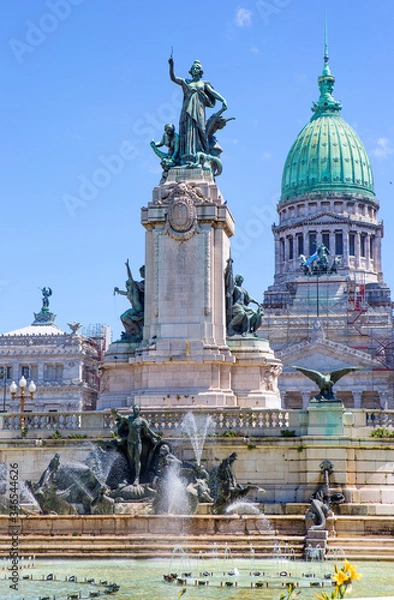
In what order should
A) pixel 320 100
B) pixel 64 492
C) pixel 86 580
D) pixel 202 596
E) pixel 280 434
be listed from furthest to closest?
pixel 320 100
pixel 280 434
pixel 64 492
pixel 86 580
pixel 202 596

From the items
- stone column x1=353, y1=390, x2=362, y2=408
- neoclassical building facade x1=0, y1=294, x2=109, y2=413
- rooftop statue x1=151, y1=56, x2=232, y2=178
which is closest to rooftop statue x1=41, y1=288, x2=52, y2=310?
neoclassical building facade x1=0, y1=294, x2=109, y2=413

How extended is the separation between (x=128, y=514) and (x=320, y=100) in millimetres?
130859

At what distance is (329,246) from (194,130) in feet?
335

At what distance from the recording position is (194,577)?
25.4 meters

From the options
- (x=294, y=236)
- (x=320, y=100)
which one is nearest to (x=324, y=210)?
(x=294, y=236)

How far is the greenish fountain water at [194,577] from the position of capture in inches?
898

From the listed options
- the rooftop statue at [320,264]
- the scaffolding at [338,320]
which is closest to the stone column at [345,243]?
the rooftop statue at [320,264]

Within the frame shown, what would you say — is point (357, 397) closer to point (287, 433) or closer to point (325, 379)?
point (325, 379)

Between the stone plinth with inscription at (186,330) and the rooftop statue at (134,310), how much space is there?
810mm

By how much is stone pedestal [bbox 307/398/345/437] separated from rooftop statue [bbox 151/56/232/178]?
1276cm

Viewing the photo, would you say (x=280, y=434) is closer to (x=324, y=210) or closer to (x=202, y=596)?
(x=202, y=596)

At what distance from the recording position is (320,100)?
156 metres

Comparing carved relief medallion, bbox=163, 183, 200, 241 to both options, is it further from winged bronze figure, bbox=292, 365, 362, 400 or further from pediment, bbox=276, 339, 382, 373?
pediment, bbox=276, 339, 382, 373

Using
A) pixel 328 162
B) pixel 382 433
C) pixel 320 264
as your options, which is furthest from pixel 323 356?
pixel 382 433
